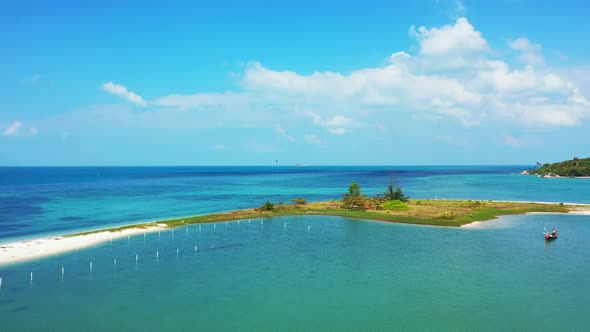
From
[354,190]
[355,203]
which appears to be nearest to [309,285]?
[355,203]

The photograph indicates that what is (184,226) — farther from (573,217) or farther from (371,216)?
(573,217)

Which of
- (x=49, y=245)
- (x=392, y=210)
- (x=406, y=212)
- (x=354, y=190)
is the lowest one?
(x=49, y=245)

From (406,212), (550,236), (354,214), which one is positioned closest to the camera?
(550,236)

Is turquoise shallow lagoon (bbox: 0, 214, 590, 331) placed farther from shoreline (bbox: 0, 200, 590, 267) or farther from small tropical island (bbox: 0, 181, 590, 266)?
small tropical island (bbox: 0, 181, 590, 266)

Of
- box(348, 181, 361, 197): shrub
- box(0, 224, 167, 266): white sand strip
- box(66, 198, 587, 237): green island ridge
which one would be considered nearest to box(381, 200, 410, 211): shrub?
box(66, 198, 587, 237): green island ridge

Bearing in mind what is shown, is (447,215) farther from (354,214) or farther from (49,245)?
(49,245)
